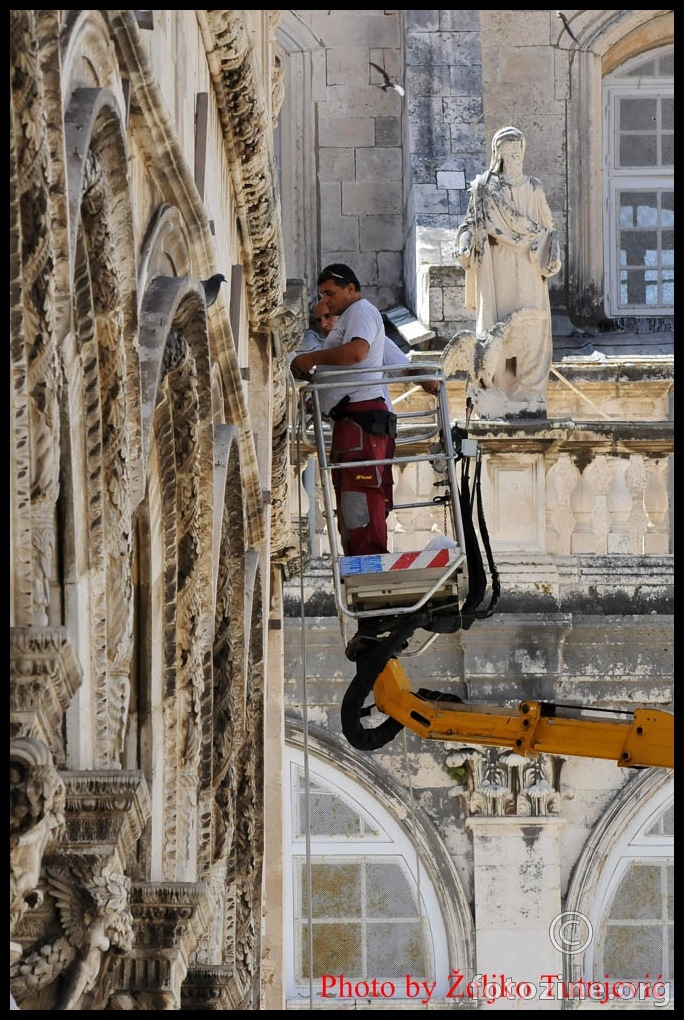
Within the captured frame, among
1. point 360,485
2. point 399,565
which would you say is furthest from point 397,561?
point 360,485

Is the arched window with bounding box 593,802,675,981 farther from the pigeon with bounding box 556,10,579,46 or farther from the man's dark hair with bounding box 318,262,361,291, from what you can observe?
the pigeon with bounding box 556,10,579,46

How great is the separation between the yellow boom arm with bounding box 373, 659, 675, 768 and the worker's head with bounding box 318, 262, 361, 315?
2129 millimetres

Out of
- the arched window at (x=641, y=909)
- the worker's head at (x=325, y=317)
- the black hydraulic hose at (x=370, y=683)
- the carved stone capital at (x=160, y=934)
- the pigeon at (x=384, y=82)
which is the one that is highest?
the pigeon at (x=384, y=82)

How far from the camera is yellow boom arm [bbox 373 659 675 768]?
42.1 ft

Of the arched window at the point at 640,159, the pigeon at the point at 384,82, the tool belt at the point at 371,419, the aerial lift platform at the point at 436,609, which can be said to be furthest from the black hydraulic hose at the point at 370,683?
the pigeon at the point at 384,82

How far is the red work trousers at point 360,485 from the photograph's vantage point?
36.9 feet

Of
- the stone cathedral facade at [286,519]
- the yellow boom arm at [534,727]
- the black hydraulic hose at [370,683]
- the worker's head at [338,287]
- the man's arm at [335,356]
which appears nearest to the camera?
the stone cathedral facade at [286,519]

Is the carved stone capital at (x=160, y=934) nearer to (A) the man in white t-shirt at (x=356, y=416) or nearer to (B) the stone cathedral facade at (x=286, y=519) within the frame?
(B) the stone cathedral facade at (x=286, y=519)

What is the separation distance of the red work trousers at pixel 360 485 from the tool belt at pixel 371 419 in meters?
0.02

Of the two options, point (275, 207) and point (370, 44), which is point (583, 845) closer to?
point (275, 207)

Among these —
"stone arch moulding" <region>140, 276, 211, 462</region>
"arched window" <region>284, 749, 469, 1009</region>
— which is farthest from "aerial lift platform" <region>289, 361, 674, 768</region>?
"arched window" <region>284, 749, 469, 1009</region>

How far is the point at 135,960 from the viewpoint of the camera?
8.87 metres

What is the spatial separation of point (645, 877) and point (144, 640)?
347 inches

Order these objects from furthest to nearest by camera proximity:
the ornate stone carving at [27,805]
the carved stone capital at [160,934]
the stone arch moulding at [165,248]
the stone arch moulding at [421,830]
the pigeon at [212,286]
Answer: the stone arch moulding at [421,830], the pigeon at [212,286], the carved stone capital at [160,934], the stone arch moulding at [165,248], the ornate stone carving at [27,805]
